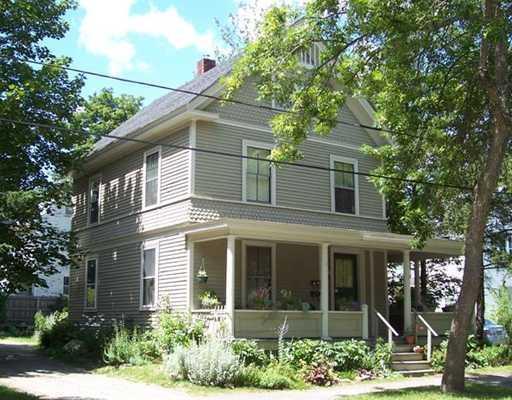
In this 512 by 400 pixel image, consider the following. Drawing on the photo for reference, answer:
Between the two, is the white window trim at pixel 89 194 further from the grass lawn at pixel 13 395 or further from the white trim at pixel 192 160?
the grass lawn at pixel 13 395

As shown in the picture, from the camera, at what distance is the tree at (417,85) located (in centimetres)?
1331

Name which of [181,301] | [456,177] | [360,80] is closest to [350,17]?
[360,80]

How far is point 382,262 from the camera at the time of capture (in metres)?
22.9

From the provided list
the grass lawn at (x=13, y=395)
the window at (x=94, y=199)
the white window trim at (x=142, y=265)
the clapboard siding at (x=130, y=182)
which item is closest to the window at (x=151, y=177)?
the clapboard siding at (x=130, y=182)

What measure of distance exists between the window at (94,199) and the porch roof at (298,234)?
703 centimetres

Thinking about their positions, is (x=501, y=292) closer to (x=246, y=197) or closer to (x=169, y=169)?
(x=246, y=197)

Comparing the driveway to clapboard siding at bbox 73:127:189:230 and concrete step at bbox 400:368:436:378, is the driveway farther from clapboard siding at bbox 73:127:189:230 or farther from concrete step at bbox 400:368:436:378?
clapboard siding at bbox 73:127:189:230

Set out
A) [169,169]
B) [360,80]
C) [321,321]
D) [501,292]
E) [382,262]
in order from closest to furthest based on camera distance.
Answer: [360,80] < [321,321] < [169,169] < [501,292] < [382,262]

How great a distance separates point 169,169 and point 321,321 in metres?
6.14

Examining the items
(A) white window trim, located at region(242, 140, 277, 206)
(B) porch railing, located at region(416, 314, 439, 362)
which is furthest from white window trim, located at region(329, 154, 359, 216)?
(B) porch railing, located at region(416, 314, 439, 362)

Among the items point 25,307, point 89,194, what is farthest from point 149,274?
point 25,307

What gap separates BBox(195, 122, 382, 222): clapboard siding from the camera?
61.5ft

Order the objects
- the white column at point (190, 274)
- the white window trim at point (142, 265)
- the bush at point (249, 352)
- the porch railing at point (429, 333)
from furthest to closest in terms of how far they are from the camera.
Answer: the white window trim at point (142, 265) → the porch railing at point (429, 333) → the white column at point (190, 274) → the bush at point (249, 352)

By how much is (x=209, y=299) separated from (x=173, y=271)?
76.3 inches
